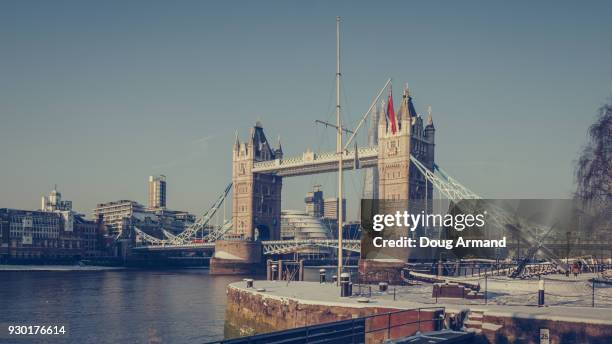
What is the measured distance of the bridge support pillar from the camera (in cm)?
12338

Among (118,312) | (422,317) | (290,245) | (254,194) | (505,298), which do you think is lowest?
(118,312)

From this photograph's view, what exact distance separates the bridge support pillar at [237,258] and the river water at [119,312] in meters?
42.4

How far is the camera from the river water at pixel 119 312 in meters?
41.0

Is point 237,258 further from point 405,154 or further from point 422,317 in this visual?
point 422,317

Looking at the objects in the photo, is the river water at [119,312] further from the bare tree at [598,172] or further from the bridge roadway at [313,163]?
the bridge roadway at [313,163]

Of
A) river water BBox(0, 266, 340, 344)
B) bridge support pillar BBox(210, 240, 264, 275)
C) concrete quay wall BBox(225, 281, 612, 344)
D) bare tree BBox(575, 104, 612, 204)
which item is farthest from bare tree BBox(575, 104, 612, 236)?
bridge support pillar BBox(210, 240, 264, 275)

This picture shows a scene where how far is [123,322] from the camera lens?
47219 mm

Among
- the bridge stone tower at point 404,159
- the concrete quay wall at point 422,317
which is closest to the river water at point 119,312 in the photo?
the concrete quay wall at point 422,317

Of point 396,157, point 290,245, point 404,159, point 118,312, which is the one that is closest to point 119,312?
point 118,312

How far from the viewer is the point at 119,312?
2100 inches

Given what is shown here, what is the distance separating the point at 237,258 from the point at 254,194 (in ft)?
70.3

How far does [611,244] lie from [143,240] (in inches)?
6003

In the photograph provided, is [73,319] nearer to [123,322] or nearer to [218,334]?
[123,322]

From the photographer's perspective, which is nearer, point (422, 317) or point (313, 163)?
point (422, 317)
